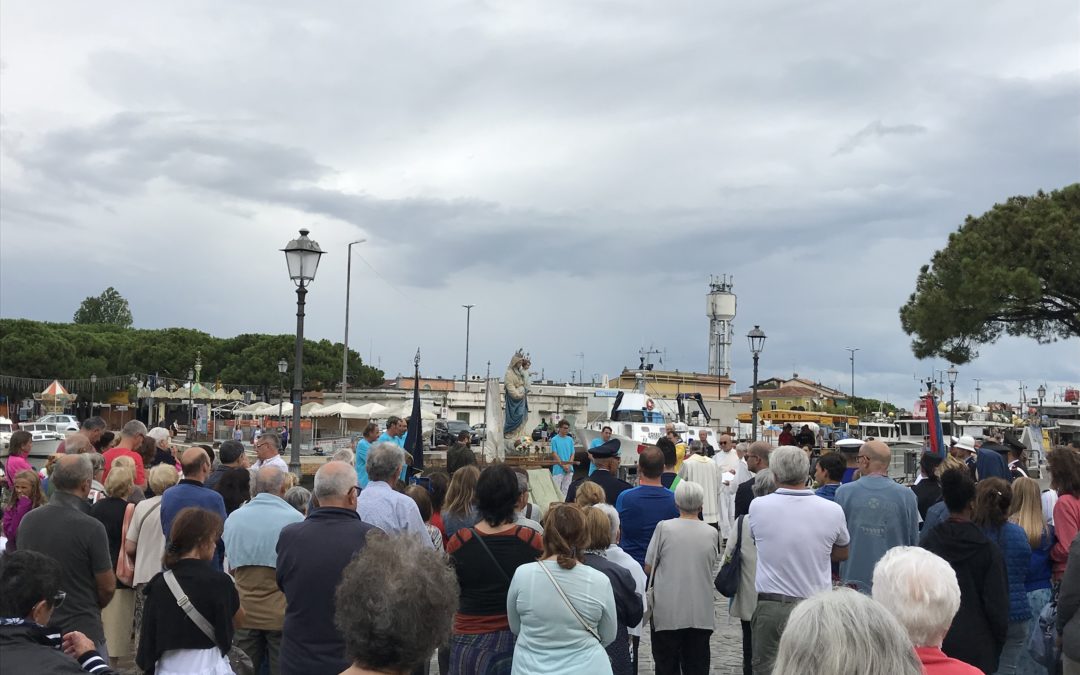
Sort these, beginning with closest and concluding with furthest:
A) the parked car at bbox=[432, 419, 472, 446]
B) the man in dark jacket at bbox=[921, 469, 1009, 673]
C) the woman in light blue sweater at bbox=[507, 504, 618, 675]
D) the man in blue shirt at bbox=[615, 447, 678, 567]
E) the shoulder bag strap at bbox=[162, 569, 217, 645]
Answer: the shoulder bag strap at bbox=[162, 569, 217, 645]
the woman in light blue sweater at bbox=[507, 504, 618, 675]
the man in dark jacket at bbox=[921, 469, 1009, 673]
the man in blue shirt at bbox=[615, 447, 678, 567]
the parked car at bbox=[432, 419, 472, 446]

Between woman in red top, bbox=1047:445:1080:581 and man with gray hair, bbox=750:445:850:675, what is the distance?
154cm

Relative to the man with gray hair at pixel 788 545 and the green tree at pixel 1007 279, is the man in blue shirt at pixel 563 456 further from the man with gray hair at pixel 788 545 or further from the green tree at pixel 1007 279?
the green tree at pixel 1007 279

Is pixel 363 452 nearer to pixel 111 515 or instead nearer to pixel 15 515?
pixel 15 515

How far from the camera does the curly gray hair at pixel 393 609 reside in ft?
8.70

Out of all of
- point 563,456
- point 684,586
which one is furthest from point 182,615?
point 563,456

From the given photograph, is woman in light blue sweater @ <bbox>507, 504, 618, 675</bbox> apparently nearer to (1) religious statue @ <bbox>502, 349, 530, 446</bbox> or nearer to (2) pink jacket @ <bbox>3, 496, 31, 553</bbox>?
(2) pink jacket @ <bbox>3, 496, 31, 553</bbox>

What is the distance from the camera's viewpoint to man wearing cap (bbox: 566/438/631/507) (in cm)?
827

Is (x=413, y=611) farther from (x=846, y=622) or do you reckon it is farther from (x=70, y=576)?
(x=70, y=576)

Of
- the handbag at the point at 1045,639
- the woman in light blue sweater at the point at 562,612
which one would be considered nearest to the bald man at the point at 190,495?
the woman in light blue sweater at the point at 562,612

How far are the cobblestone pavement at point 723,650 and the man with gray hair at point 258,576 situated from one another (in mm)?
3630

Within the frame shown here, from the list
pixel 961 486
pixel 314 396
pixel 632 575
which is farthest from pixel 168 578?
pixel 314 396

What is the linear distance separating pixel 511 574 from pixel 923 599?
2.36 meters

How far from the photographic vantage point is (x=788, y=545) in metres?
5.61

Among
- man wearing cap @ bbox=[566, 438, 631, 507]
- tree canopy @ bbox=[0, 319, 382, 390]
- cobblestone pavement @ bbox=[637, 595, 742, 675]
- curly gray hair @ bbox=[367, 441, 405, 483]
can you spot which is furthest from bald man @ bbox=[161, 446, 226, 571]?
tree canopy @ bbox=[0, 319, 382, 390]
